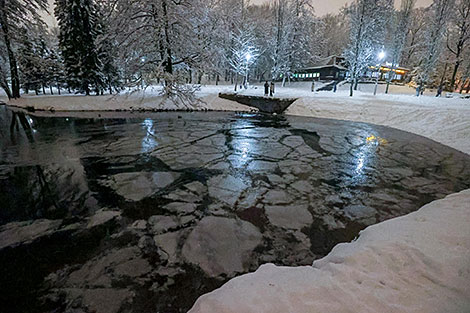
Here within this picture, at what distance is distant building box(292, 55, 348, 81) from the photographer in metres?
36.2

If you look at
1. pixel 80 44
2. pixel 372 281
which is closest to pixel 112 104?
pixel 80 44

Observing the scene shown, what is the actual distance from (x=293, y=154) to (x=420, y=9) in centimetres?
5791

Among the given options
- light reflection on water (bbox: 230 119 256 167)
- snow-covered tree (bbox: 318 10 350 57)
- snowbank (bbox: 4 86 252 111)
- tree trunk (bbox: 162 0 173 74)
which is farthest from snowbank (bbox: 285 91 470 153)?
snow-covered tree (bbox: 318 10 350 57)

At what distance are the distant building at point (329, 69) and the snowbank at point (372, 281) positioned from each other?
38653mm

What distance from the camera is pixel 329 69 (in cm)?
3688

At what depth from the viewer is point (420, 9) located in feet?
144

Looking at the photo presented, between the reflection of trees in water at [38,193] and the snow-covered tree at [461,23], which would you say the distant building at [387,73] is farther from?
the reflection of trees in water at [38,193]

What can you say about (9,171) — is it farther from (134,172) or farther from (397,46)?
(397,46)

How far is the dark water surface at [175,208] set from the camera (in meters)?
2.55

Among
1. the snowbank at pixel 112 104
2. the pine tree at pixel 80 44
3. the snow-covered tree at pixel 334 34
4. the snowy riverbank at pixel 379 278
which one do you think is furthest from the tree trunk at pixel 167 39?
the snow-covered tree at pixel 334 34

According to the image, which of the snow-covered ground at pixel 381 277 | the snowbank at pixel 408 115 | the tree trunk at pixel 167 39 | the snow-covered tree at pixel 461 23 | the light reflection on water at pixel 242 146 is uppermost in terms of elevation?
the snow-covered tree at pixel 461 23

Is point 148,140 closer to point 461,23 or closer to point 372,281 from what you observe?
point 372,281

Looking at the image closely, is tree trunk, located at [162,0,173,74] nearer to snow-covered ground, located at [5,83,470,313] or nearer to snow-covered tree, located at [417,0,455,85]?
snow-covered ground, located at [5,83,470,313]

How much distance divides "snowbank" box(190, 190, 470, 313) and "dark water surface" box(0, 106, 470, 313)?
1.46 ft
